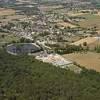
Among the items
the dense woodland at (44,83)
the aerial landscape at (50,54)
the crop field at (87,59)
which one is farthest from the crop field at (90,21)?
the dense woodland at (44,83)

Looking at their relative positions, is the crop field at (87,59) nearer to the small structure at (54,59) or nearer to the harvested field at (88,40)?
the small structure at (54,59)

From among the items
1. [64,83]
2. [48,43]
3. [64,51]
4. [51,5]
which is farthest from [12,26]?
[64,83]

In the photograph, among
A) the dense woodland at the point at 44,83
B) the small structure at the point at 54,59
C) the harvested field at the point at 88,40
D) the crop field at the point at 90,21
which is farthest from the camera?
the crop field at the point at 90,21

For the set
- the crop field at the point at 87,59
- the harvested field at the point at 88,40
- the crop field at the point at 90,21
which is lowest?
the crop field at the point at 90,21

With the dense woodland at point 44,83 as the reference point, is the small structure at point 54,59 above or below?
below

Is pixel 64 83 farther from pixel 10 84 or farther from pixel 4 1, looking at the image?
pixel 4 1

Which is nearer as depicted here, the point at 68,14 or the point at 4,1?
the point at 68,14

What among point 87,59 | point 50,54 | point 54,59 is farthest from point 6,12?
point 87,59
